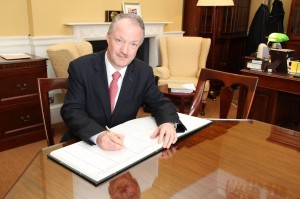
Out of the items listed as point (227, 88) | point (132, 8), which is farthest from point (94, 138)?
point (132, 8)

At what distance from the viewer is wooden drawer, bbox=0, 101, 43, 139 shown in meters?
2.82

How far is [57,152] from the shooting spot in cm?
112

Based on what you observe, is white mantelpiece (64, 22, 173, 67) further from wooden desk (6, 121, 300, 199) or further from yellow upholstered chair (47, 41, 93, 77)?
wooden desk (6, 121, 300, 199)

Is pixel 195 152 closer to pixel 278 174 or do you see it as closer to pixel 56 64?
pixel 278 174

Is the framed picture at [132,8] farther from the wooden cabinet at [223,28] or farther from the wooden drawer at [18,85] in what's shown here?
the wooden drawer at [18,85]

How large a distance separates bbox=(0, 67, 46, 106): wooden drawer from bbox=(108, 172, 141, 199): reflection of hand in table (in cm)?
217

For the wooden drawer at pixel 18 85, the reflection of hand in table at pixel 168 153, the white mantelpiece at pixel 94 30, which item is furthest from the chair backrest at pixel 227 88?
the white mantelpiece at pixel 94 30

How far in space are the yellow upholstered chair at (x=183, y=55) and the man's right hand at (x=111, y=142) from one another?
125 inches

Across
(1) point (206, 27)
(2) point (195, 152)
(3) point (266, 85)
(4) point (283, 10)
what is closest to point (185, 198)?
(2) point (195, 152)

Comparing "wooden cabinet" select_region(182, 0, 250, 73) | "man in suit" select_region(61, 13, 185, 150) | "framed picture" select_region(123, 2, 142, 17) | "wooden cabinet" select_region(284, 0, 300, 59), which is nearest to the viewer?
"man in suit" select_region(61, 13, 185, 150)

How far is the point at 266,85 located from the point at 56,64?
6.90ft

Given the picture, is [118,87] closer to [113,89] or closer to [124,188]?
[113,89]

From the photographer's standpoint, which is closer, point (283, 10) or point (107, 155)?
point (107, 155)

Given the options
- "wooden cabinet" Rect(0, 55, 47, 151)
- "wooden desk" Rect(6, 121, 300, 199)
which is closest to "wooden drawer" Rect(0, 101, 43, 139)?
"wooden cabinet" Rect(0, 55, 47, 151)
